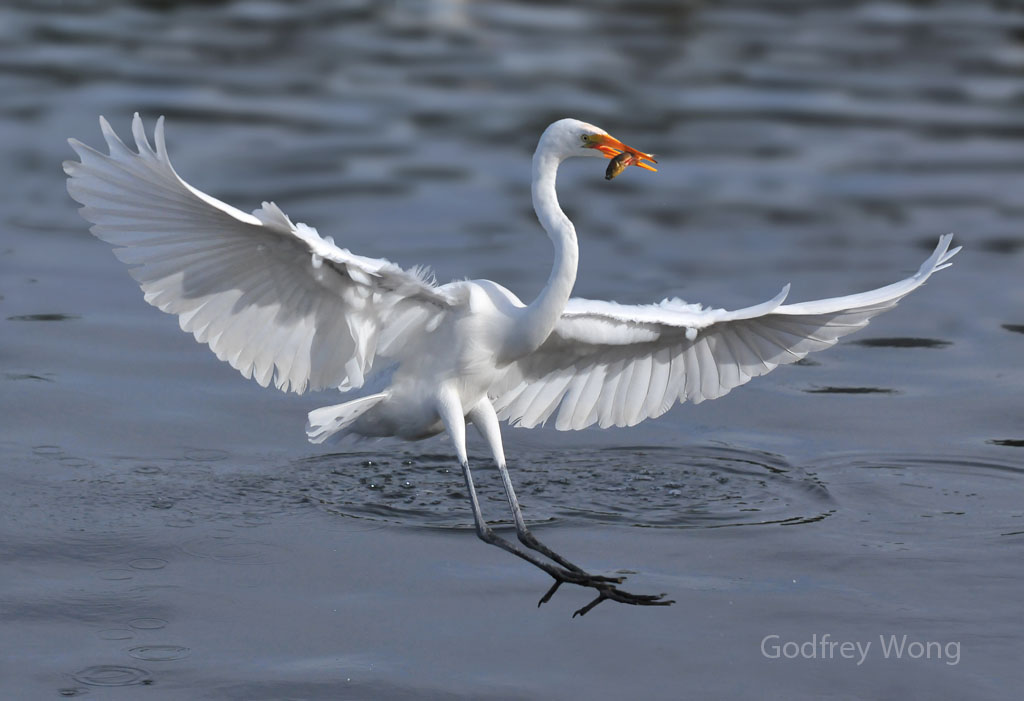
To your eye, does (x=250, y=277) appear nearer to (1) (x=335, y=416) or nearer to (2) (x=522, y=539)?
(1) (x=335, y=416)

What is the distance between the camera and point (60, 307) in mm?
10344

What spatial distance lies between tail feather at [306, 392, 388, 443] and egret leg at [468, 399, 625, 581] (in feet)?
1.51

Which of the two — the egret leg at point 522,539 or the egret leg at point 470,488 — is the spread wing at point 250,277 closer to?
the egret leg at point 470,488

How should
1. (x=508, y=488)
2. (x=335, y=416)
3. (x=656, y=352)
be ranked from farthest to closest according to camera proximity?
(x=656, y=352) < (x=508, y=488) < (x=335, y=416)

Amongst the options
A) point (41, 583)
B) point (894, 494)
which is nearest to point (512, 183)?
point (894, 494)

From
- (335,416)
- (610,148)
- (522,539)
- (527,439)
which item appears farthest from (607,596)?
(527,439)

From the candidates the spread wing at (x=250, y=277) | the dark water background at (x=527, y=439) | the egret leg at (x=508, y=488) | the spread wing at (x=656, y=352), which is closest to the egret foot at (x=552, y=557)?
the egret leg at (x=508, y=488)

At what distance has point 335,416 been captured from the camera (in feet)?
22.5

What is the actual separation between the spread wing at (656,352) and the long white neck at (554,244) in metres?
0.37

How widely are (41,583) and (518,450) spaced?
8.95ft

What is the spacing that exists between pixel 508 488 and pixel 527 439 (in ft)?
5.42

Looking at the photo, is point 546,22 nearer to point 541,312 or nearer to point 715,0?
point 715,0

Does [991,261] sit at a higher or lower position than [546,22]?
lower

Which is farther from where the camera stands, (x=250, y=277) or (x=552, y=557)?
(x=552, y=557)
